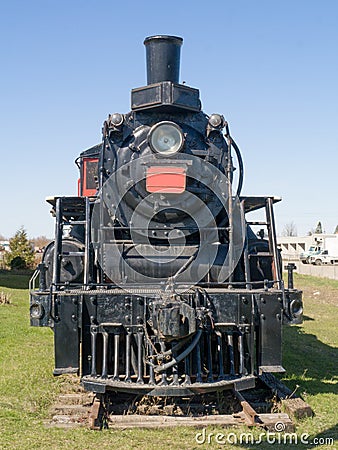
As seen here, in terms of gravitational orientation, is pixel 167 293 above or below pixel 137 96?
below

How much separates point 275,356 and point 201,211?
6.74ft

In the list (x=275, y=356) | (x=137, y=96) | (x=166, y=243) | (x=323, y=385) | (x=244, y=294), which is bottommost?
(x=323, y=385)

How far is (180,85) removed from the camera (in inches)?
307

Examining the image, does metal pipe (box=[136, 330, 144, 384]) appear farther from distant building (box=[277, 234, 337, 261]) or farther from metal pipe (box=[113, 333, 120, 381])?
distant building (box=[277, 234, 337, 261])

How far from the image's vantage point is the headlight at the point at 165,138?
24.5ft

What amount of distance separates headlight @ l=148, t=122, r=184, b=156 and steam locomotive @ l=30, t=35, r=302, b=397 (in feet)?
0.06

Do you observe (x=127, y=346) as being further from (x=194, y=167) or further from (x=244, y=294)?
(x=194, y=167)

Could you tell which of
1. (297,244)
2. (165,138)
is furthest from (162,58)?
(297,244)

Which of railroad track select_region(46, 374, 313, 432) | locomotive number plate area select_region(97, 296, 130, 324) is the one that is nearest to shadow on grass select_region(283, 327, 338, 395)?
railroad track select_region(46, 374, 313, 432)

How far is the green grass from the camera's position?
570 cm

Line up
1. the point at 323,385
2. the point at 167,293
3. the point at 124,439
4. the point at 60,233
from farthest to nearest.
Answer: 1. the point at 323,385
2. the point at 60,233
3. the point at 167,293
4. the point at 124,439

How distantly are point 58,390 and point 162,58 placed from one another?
4.77 metres

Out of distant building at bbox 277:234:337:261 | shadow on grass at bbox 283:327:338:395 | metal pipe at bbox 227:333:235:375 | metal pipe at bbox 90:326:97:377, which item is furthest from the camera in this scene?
distant building at bbox 277:234:337:261

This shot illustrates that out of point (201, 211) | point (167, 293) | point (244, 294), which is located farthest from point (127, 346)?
point (201, 211)
